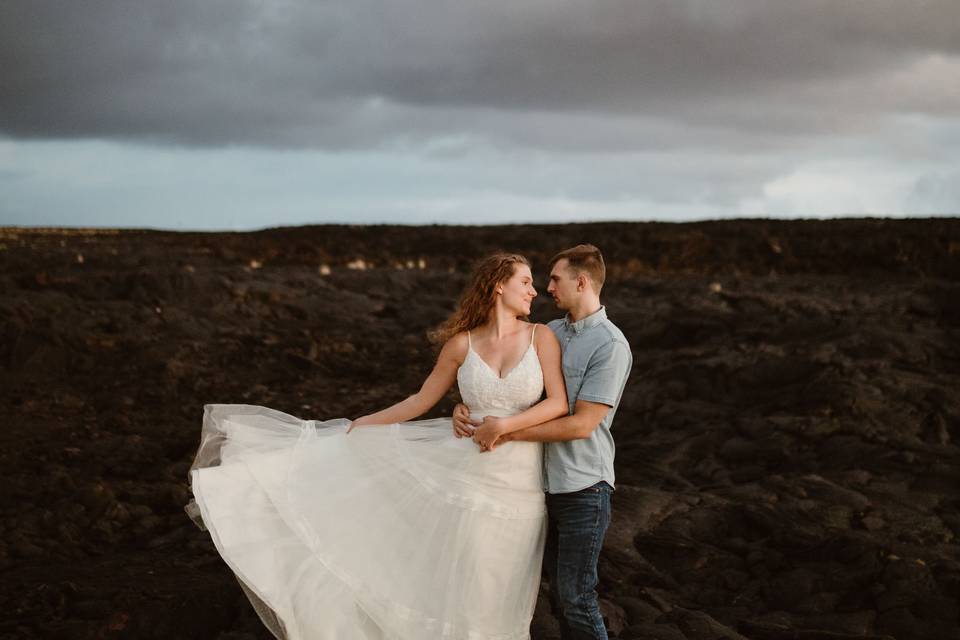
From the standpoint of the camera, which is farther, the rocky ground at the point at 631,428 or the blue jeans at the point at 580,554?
the rocky ground at the point at 631,428

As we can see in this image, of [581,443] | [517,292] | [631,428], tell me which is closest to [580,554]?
[581,443]

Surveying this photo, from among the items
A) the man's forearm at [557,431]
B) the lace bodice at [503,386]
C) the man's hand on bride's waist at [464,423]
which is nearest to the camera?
the man's forearm at [557,431]

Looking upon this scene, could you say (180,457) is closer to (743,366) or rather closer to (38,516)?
(38,516)

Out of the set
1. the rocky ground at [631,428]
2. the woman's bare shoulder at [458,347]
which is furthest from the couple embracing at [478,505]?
the rocky ground at [631,428]

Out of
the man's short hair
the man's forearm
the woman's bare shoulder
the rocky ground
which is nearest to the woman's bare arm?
the woman's bare shoulder

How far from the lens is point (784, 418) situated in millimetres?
11422

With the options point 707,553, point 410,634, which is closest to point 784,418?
point 707,553

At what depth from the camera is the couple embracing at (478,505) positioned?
14.6 ft

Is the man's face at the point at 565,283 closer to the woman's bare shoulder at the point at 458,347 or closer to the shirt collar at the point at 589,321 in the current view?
the shirt collar at the point at 589,321

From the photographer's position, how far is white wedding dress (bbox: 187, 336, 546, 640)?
454 centimetres

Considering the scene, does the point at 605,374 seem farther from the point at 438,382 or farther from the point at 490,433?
the point at 438,382

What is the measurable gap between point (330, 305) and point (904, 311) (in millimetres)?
10733

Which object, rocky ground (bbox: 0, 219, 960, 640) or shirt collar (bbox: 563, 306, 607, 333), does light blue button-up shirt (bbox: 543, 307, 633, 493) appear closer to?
shirt collar (bbox: 563, 306, 607, 333)

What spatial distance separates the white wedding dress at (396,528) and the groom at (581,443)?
140 millimetres
